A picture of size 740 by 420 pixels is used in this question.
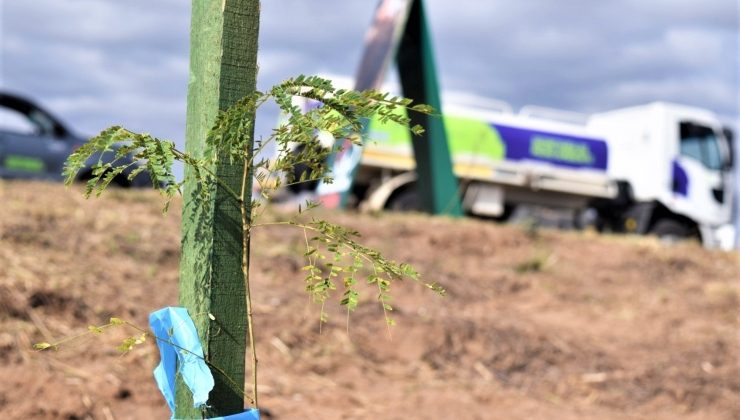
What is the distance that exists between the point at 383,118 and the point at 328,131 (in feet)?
0.38

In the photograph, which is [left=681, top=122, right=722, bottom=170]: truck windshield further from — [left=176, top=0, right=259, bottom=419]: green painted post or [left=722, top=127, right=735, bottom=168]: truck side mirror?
[left=176, top=0, right=259, bottom=419]: green painted post

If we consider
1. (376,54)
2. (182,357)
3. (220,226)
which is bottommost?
(182,357)

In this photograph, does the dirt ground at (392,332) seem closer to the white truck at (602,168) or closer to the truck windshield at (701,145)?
the white truck at (602,168)

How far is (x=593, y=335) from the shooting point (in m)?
6.27

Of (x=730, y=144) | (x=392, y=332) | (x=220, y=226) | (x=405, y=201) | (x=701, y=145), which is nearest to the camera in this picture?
(x=220, y=226)

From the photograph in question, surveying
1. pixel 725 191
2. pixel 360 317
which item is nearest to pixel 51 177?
pixel 360 317

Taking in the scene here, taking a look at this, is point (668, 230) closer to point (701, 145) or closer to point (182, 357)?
point (701, 145)

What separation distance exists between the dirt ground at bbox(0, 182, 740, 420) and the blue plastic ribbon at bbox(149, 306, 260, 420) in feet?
5.87

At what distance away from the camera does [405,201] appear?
13.3 meters

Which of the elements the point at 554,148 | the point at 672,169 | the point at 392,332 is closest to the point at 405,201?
the point at 554,148

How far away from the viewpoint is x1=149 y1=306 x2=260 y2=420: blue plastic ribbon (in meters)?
1.75

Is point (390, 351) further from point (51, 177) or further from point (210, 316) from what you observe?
point (51, 177)

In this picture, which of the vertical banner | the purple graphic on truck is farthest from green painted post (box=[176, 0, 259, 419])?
the purple graphic on truck

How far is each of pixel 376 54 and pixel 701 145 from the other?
8.63 metres
